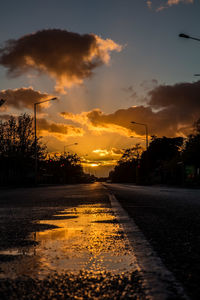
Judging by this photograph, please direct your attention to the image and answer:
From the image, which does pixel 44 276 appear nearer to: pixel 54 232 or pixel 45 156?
pixel 54 232

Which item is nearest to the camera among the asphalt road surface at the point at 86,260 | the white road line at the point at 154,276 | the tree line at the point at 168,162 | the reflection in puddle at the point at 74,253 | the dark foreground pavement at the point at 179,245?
the white road line at the point at 154,276

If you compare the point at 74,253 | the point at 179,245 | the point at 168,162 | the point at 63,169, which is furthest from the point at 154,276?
the point at 63,169

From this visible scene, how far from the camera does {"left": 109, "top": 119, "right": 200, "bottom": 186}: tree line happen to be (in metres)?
56.5

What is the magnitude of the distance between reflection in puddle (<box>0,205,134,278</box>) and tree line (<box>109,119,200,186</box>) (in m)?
48.4

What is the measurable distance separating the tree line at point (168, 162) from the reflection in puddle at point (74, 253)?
48.4 metres

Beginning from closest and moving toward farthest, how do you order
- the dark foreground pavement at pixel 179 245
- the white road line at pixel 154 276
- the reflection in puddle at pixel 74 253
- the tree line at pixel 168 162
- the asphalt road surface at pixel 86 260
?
the white road line at pixel 154 276 → the asphalt road surface at pixel 86 260 → the dark foreground pavement at pixel 179 245 → the reflection in puddle at pixel 74 253 → the tree line at pixel 168 162

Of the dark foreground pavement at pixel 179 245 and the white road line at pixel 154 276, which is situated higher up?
the white road line at pixel 154 276

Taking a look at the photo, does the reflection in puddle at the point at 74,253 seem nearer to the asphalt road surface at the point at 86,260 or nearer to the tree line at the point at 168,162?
the asphalt road surface at the point at 86,260

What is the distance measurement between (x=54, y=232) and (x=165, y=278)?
3.16 m

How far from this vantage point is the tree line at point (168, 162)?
185 ft

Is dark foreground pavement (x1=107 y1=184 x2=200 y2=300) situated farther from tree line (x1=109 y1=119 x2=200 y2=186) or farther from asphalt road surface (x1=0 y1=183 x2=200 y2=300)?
tree line (x1=109 y1=119 x2=200 y2=186)

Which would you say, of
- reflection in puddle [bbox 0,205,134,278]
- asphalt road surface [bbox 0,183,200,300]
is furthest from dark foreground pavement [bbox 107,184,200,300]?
reflection in puddle [bbox 0,205,134,278]

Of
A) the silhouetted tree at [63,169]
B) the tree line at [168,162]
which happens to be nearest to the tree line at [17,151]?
the tree line at [168,162]

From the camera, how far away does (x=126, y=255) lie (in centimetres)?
410
